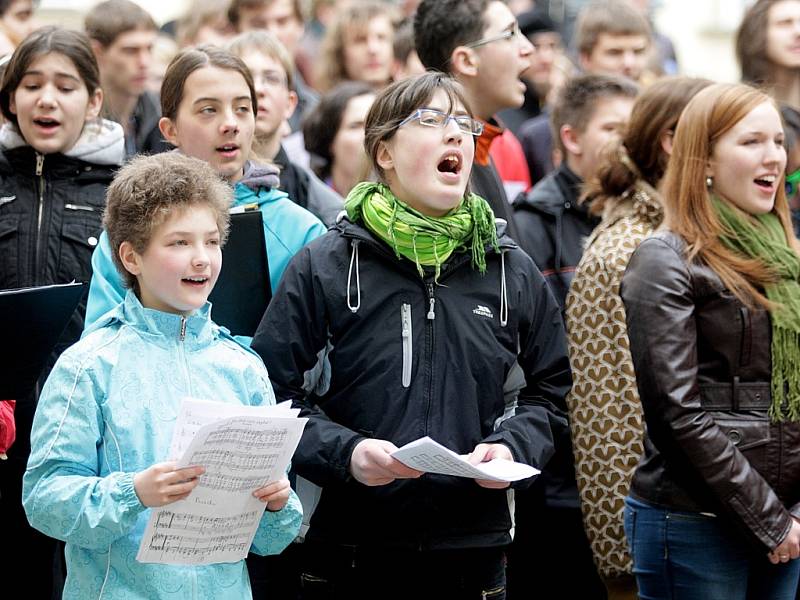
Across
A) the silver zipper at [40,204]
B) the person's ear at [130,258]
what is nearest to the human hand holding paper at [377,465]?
the person's ear at [130,258]

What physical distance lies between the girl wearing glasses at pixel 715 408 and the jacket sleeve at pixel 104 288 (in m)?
1.63

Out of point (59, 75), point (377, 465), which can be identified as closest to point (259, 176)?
point (59, 75)

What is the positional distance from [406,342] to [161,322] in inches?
30.6

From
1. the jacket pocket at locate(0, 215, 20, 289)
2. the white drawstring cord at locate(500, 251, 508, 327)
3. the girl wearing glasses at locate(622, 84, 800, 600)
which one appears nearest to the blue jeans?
the girl wearing glasses at locate(622, 84, 800, 600)

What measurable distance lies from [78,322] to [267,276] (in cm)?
76

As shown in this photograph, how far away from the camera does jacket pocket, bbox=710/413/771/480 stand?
14.0ft

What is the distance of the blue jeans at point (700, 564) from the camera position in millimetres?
4250

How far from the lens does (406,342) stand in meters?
4.04

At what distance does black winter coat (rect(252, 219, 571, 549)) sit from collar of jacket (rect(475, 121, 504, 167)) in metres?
1.11

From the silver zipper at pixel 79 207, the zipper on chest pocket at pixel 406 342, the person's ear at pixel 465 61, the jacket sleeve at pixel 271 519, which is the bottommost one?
the jacket sleeve at pixel 271 519

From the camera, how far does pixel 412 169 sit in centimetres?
423

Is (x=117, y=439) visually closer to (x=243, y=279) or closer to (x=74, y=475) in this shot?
(x=74, y=475)

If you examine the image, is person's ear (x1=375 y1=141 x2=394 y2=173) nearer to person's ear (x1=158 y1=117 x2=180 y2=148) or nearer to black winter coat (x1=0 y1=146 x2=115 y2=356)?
person's ear (x1=158 y1=117 x2=180 y2=148)

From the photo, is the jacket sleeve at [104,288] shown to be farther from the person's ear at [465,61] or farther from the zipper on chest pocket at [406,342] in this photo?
the person's ear at [465,61]
